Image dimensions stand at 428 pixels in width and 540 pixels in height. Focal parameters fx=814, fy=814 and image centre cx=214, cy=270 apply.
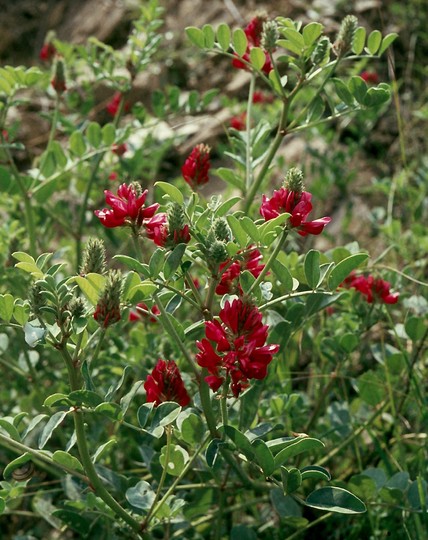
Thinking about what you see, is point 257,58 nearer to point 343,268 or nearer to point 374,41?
point 374,41

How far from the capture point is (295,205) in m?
1.23

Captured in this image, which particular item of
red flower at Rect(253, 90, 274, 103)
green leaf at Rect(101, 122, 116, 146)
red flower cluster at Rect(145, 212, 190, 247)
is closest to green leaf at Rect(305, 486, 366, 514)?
red flower cluster at Rect(145, 212, 190, 247)

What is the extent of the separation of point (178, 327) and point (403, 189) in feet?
5.09

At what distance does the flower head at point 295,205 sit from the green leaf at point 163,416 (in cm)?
32

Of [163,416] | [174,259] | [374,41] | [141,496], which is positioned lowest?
[141,496]

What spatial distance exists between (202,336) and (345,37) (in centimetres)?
64

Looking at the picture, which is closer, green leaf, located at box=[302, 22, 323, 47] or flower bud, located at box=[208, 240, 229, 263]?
flower bud, located at box=[208, 240, 229, 263]

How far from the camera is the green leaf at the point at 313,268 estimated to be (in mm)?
1288

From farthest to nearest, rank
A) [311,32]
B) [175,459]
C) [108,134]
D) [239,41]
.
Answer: [108,134] → [239,41] → [311,32] → [175,459]

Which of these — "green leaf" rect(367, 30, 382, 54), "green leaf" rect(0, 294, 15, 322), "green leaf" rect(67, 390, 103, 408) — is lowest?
"green leaf" rect(67, 390, 103, 408)

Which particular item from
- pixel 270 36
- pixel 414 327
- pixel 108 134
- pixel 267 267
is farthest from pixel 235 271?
pixel 108 134

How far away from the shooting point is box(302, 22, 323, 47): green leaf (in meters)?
1.46

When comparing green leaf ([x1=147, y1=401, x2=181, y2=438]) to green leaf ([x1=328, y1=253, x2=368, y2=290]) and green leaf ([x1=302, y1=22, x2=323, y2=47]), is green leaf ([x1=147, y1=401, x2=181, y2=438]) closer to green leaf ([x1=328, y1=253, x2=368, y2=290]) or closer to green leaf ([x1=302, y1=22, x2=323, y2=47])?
green leaf ([x1=328, y1=253, x2=368, y2=290])

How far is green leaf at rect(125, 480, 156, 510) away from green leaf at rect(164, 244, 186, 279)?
0.43 m
